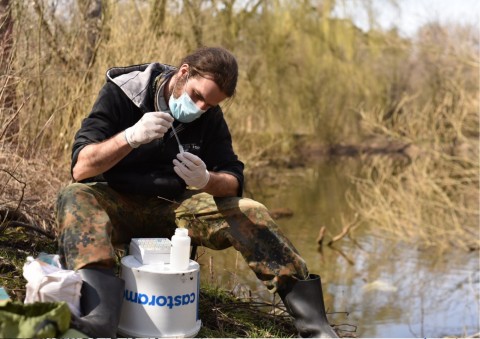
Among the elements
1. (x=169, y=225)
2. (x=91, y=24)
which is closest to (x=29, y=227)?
(x=169, y=225)

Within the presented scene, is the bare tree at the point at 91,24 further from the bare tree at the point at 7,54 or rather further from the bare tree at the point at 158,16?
the bare tree at the point at 7,54

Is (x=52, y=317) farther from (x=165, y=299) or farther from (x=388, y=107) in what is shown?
(x=388, y=107)

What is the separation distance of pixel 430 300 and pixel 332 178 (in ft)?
28.6

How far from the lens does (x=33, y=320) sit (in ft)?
6.13

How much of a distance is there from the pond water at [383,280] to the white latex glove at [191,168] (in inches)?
103

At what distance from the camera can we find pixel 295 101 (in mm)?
17547

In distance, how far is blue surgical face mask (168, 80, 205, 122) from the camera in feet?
9.20

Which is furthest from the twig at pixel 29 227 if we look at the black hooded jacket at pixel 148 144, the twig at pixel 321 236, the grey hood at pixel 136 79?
the twig at pixel 321 236

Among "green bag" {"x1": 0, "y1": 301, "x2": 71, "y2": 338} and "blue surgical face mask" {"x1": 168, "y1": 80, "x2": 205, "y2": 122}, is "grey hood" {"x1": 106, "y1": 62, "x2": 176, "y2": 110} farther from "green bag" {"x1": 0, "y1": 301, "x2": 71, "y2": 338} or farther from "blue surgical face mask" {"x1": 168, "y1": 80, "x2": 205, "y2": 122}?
"green bag" {"x1": 0, "y1": 301, "x2": 71, "y2": 338}

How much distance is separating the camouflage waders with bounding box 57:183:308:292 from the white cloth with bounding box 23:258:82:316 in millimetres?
101

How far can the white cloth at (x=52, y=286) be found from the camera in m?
2.20

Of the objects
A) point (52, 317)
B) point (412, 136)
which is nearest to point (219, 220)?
point (52, 317)

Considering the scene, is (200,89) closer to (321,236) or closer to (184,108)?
(184,108)

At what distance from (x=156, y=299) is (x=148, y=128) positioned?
66 centimetres
